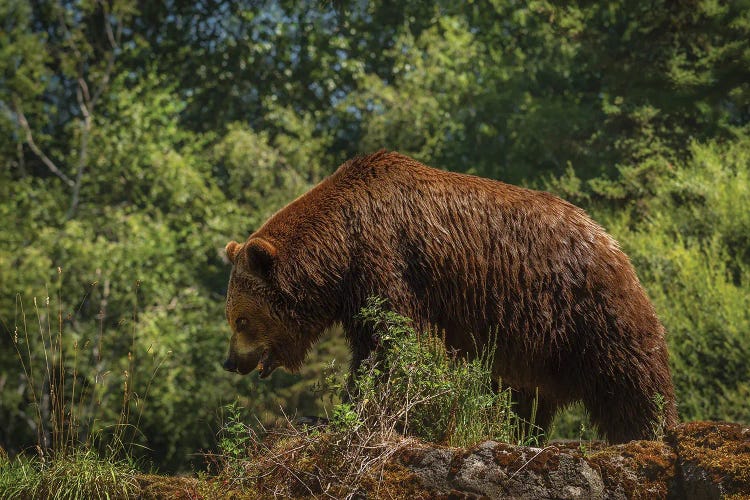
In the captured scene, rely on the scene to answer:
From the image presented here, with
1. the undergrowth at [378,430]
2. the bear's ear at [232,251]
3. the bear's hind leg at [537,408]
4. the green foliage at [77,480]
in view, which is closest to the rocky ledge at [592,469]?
A: the undergrowth at [378,430]

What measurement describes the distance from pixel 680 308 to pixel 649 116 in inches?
244

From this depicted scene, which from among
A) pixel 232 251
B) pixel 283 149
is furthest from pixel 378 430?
pixel 283 149

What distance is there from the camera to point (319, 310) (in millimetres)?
6574

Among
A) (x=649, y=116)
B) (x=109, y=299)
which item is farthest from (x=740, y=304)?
(x=109, y=299)

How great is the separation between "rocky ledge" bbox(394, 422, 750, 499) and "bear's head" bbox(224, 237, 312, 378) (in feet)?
7.55

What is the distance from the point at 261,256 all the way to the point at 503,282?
59.3 inches

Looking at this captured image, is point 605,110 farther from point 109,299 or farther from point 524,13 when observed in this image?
point 109,299

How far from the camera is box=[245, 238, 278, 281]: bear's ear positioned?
21.3ft

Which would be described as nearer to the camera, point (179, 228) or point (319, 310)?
point (319, 310)

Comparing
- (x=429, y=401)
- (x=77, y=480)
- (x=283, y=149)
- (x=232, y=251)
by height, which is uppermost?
(x=232, y=251)

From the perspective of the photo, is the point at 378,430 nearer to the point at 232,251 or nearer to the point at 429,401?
the point at 429,401

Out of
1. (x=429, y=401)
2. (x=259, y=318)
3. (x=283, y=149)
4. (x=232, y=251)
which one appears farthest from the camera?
(x=283, y=149)


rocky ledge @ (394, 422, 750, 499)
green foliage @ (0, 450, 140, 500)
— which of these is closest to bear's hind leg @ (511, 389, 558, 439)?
rocky ledge @ (394, 422, 750, 499)

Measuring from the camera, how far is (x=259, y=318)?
265 inches
